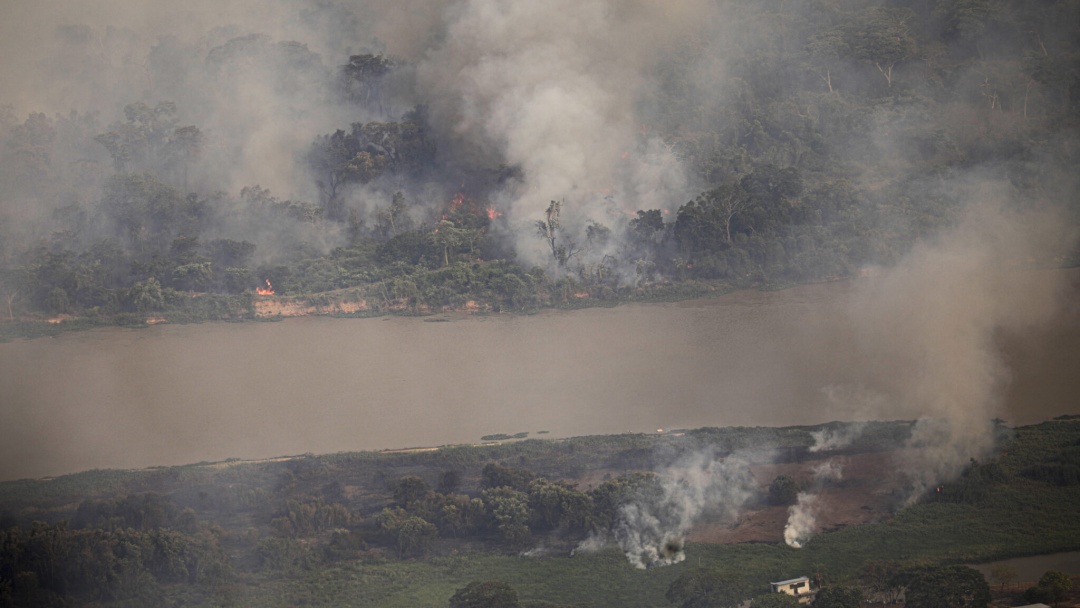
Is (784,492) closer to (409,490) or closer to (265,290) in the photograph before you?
(409,490)

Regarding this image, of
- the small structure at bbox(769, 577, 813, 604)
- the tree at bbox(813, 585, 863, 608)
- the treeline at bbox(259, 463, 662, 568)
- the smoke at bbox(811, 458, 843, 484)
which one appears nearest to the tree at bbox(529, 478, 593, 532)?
the treeline at bbox(259, 463, 662, 568)

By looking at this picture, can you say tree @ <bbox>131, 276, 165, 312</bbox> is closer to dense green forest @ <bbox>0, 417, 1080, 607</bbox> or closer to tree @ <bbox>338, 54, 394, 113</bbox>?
dense green forest @ <bbox>0, 417, 1080, 607</bbox>

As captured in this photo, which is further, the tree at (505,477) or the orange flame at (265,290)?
the orange flame at (265,290)

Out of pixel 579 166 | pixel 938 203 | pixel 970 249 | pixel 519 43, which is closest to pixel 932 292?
pixel 970 249

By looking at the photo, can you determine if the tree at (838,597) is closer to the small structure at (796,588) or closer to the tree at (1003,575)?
the small structure at (796,588)

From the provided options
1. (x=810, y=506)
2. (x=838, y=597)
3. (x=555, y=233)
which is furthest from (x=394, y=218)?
(x=838, y=597)

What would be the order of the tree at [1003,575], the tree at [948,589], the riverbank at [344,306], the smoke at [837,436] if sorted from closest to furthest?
the tree at [948,589] → the tree at [1003,575] → the smoke at [837,436] → the riverbank at [344,306]

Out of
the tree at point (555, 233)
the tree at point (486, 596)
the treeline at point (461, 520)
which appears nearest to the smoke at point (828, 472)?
the treeline at point (461, 520)
